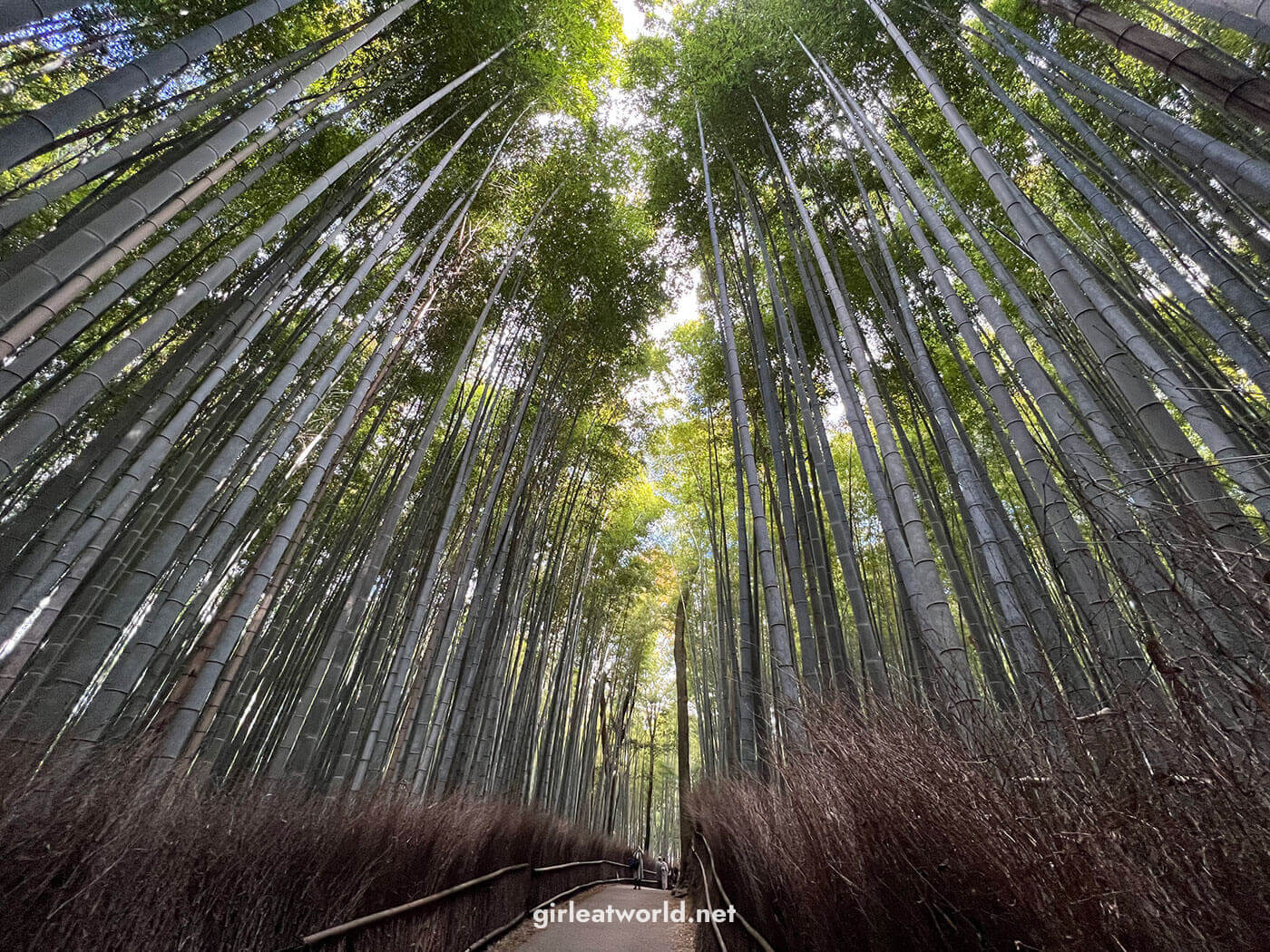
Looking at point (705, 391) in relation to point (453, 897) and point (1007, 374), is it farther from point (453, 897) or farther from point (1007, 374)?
point (453, 897)

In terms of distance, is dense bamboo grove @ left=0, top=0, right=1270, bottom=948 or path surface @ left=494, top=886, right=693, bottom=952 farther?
path surface @ left=494, top=886, right=693, bottom=952

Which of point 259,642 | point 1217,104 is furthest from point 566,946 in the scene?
point 1217,104

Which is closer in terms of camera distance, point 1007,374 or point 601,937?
point 1007,374

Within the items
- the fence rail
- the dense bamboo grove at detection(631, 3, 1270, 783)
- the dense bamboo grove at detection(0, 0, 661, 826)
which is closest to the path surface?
the fence rail

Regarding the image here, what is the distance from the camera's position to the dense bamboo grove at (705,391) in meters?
1.12

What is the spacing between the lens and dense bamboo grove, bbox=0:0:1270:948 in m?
1.12

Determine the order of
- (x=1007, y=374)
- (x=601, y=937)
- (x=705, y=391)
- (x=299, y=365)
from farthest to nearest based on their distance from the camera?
(x=705, y=391), (x=601, y=937), (x=1007, y=374), (x=299, y=365)

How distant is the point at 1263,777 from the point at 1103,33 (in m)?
2.43

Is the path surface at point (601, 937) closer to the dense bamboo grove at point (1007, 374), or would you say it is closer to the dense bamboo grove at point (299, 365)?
the dense bamboo grove at point (299, 365)

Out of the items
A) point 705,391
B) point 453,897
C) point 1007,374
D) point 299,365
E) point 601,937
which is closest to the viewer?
point 299,365

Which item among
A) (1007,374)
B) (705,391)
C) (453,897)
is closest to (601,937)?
(453,897)

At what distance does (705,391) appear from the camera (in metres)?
6.70

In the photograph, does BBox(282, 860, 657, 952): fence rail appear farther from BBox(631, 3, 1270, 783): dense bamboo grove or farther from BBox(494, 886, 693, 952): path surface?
BBox(631, 3, 1270, 783): dense bamboo grove

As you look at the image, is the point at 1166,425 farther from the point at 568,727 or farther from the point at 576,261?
the point at 568,727
